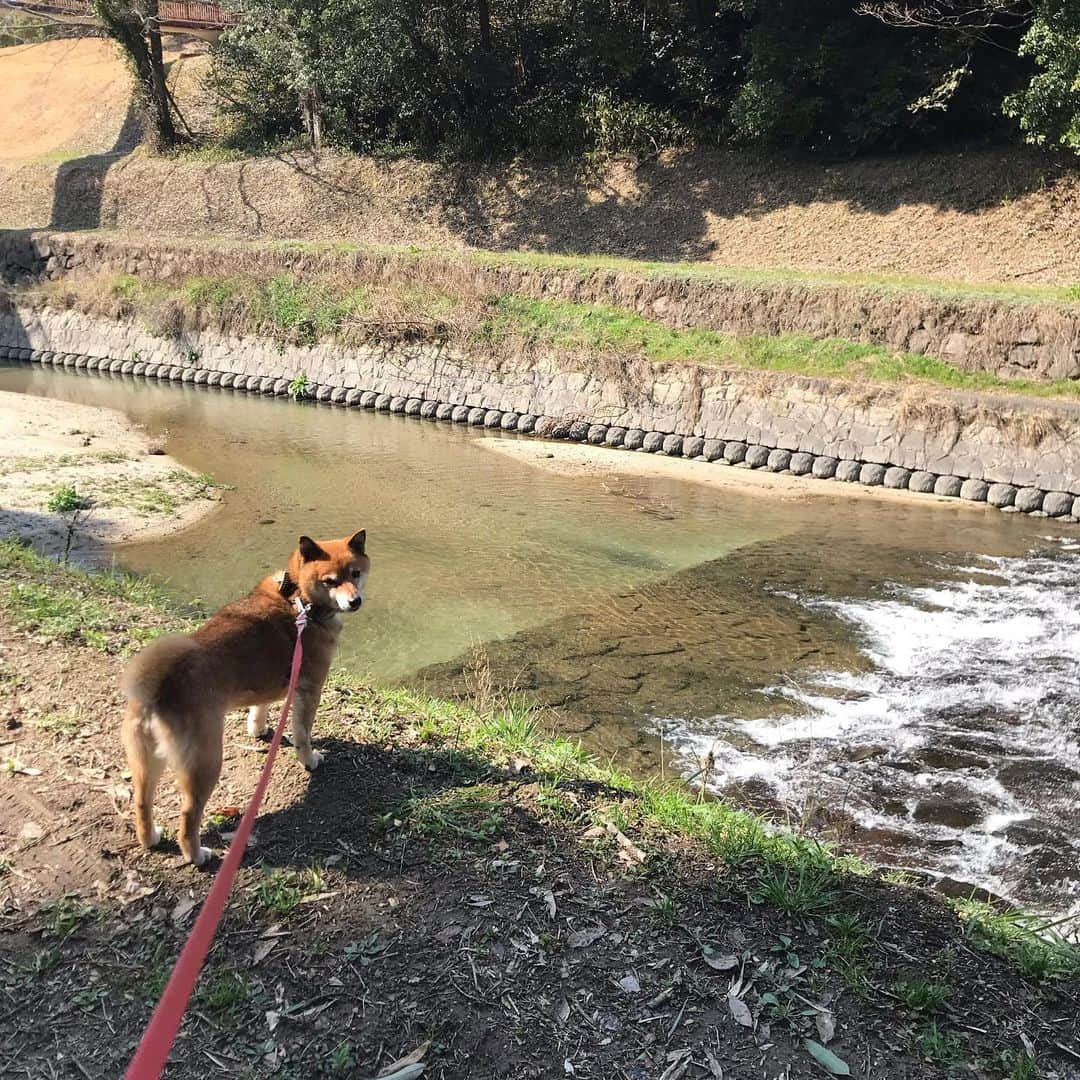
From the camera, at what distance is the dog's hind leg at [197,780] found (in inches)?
150

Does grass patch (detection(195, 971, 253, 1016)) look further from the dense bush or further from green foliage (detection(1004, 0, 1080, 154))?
the dense bush

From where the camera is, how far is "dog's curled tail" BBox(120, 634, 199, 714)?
3.73 meters

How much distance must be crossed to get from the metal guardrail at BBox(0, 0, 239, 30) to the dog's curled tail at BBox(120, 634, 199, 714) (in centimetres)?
5000

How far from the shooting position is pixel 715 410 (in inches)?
703

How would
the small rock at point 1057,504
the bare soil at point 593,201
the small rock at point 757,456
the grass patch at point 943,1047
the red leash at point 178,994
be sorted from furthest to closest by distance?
the bare soil at point 593,201 < the small rock at point 757,456 < the small rock at point 1057,504 < the grass patch at point 943,1047 < the red leash at point 178,994

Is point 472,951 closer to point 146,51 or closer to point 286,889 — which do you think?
point 286,889

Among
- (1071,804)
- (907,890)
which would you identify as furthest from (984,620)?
(907,890)

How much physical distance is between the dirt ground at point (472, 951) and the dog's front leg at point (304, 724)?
10 cm

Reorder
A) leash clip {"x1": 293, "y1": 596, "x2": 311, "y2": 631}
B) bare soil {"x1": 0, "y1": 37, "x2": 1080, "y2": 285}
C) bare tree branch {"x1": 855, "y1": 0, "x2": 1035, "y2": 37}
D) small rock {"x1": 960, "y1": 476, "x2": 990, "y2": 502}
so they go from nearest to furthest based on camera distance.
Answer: leash clip {"x1": 293, "y1": 596, "x2": 311, "y2": 631}, small rock {"x1": 960, "y1": 476, "x2": 990, "y2": 502}, bare tree branch {"x1": 855, "y1": 0, "x2": 1035, "y2": 37}, bare soil {"x1": 0, "y1": 37, "x2": 1080, "y2": 285}

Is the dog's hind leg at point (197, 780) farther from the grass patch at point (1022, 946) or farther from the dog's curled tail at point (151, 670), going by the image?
the grass patch at point (1022, 946)

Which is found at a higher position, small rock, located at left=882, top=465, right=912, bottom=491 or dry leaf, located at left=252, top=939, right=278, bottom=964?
dry leaf, located at left=252, top=939, right=278, bottom=964

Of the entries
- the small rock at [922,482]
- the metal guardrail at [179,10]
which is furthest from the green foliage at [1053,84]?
the metal guardrail at [179,10]

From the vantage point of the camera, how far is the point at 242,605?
4.62 metres

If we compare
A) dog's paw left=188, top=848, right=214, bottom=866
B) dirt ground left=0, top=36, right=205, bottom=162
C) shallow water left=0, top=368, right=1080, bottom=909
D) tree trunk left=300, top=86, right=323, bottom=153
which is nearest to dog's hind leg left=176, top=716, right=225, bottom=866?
dog's paw left=188, top=848, right=214, bottom=866
